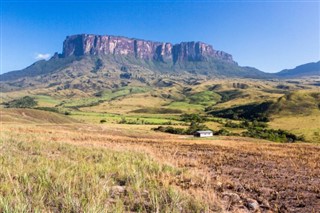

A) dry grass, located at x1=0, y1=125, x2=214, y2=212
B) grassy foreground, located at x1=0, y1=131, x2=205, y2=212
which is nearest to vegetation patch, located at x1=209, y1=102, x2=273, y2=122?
dry grass, located at x1=0, y1=125, x2=214, y2=212

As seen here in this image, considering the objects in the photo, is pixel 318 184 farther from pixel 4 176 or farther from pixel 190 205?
pixel 4 176

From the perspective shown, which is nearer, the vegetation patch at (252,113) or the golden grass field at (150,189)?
the golden grass field at (150,189)

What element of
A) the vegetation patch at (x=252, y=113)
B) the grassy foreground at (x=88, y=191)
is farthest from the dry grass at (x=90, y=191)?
the vegetation patch at (x=252, y=113)

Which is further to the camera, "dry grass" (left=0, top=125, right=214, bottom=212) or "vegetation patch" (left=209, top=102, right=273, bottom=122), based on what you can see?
"vegetation patch" (left=209, top=102, right=273, bottom=122)

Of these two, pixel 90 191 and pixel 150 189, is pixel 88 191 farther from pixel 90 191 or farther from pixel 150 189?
pixel 150 189

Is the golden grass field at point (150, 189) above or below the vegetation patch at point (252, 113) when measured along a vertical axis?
above

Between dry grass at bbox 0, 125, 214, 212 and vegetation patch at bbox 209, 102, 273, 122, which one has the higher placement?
dry grass at bbox 0, 125, 214, 212

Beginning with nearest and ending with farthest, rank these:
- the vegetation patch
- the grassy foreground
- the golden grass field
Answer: the grassy foreground, the golden grass field, the vegetation patch

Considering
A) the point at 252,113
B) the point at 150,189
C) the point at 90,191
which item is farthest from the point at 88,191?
the point at 252,113

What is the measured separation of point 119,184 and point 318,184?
8147 millimetres

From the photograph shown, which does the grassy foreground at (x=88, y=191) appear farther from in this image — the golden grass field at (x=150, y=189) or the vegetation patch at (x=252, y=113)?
the vegetation patch at (x=252, y=113)

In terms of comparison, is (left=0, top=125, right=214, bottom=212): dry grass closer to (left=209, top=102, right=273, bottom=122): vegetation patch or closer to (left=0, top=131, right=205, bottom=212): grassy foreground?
(left=0, top=131, right=205, bottom=212): grassy foreground

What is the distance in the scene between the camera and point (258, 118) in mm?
152875

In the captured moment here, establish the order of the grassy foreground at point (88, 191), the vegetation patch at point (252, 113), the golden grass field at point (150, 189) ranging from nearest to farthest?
the grassy foreground at point (88, 191)
the golden grass field at point (150, 189)
the vegetation patch at point (252, 113)
